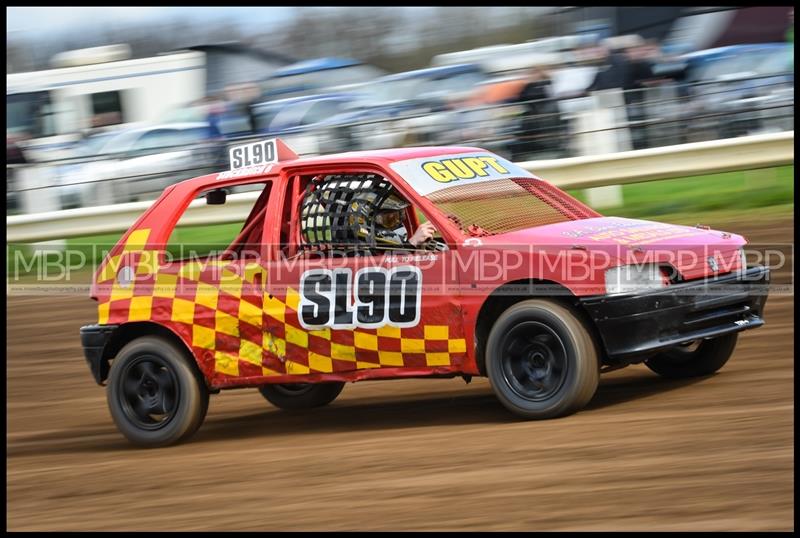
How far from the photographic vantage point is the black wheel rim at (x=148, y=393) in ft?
23.5

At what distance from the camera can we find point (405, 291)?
20.9 ft

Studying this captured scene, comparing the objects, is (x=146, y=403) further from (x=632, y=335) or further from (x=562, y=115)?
(x=562, y=115)

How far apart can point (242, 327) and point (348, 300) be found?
71 cm

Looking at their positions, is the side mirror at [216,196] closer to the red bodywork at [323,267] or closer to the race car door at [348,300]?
the red bodywork at [323,267]

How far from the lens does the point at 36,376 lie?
9781mm

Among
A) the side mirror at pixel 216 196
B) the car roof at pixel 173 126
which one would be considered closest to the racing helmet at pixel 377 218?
the side mirror at pixel 216 196

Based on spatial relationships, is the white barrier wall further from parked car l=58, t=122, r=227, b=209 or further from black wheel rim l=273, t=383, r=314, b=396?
black wheel rim l=273, t=383, r=314, b=396

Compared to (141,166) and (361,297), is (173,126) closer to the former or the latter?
(141,166)

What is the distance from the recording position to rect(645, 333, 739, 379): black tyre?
705 cm

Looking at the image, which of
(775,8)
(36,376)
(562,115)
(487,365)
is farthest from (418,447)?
(775,8)

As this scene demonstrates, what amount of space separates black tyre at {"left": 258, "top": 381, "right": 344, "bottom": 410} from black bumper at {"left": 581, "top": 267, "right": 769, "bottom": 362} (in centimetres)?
246

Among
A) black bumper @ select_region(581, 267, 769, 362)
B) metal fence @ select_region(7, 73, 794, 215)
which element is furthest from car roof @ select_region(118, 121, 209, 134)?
black bumper @ select_region(581, 267, 769, 362)

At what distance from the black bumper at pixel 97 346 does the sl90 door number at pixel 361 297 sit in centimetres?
137

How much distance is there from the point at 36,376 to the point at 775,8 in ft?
30.1
